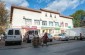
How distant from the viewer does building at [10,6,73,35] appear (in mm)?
46688

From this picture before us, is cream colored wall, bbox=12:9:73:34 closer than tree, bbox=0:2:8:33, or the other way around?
tree, bbox=0:2:8:33

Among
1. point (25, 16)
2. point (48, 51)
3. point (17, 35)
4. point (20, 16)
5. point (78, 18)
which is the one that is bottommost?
point (48, 51)

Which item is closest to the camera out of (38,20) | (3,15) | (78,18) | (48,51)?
(48,51)

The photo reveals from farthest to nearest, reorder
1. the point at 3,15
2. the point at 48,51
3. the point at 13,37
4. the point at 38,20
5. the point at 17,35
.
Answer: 1. the point at 38,20
2. the point at 3,15
3. the point at 17,35
4. the point at 13,37
5. the point at 48,51

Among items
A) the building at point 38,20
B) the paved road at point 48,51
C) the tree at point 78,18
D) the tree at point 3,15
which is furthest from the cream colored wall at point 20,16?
the tree at point 78,18

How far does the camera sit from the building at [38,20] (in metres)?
46.7

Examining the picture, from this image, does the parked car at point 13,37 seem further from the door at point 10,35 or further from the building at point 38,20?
the building at point 38,20

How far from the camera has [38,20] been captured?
52.4 metres

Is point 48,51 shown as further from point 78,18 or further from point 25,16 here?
point 78,18

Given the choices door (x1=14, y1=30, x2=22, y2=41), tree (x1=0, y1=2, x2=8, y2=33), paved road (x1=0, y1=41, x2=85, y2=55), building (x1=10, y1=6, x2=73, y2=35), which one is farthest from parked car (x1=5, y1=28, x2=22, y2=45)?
building (x1=10, y1=6, x2=73, y2=35)

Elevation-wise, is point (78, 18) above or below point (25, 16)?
above

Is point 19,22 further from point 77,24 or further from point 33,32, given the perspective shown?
point 77,24

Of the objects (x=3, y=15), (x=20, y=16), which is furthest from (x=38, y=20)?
(x=3, y=15)

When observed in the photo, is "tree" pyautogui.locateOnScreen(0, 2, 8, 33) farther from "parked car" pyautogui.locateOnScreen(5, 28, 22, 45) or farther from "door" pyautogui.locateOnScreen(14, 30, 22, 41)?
"door" pyautogui.locateOnScreen(14, 30, 22, 41)
